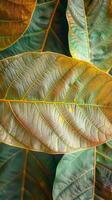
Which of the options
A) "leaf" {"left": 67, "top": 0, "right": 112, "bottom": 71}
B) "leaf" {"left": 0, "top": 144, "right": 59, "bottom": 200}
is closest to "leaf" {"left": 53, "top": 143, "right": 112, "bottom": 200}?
"leaf" {"left": 0, "top": 144, "right": 59, "bottom": 200}

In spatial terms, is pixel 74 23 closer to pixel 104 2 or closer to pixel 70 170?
pixel 104 2

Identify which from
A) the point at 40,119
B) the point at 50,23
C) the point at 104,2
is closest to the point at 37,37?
the point at 50,23

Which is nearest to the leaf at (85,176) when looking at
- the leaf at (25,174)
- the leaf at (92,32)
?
the leaf at (25,174)

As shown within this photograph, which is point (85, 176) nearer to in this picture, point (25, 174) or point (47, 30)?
point (25, 174)

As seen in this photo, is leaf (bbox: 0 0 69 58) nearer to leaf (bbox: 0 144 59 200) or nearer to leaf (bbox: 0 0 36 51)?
leaf (bbox: 0 0 36 51)

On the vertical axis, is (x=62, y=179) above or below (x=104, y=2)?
below

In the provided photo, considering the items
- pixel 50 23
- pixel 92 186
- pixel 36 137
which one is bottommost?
pixel 92 186
